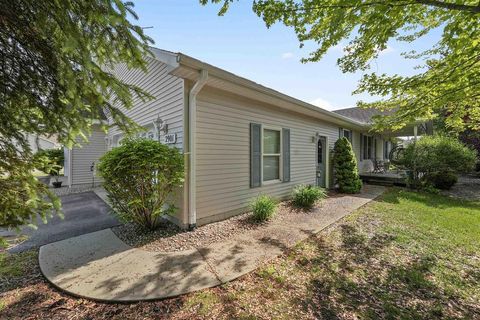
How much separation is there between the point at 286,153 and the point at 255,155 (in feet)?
4.83

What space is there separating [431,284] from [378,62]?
461 centimetres

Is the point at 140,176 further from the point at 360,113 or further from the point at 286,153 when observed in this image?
the point at 360,113

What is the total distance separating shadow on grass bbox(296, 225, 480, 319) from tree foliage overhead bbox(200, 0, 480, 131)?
119 inches

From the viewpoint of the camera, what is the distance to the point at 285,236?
4090 mm

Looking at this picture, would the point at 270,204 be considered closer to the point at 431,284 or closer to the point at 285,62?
the point at 431,284

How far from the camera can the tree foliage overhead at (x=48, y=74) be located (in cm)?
179

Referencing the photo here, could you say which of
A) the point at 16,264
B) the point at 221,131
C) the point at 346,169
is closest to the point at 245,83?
the point at 221,131

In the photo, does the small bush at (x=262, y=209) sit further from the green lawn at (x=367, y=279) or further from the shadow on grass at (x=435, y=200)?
the shadow on grass at (x=435, y=200)

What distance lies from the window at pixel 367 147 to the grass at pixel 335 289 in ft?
30.5

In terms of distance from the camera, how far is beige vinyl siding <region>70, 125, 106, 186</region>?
9.92 metres

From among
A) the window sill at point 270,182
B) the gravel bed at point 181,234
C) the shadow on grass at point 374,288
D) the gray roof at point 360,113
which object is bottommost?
the shadow on grass at point 374,288

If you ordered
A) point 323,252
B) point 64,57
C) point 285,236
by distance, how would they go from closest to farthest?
1. point 64,57
2. point 323,252
3. point 285,236

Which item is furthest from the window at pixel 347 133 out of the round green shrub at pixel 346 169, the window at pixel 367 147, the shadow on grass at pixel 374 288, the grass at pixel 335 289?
the shadow on grass at pixel 374 288

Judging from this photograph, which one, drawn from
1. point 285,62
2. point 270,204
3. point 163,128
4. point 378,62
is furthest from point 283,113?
point 163,128
